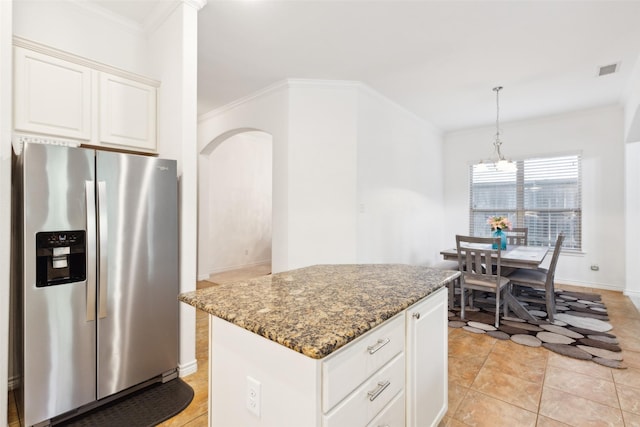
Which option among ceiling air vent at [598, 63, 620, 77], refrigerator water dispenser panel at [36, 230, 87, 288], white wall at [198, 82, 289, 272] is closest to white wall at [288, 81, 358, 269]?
white wall at [198, 82, 289, 272]

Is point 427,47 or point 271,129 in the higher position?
point 427,47

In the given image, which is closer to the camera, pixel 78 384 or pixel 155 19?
pixel 78 384

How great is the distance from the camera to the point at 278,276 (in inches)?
69.9

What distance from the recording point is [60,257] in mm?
1803

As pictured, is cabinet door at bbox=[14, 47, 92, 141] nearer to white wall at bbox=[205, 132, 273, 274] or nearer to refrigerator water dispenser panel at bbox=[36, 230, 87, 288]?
refrigerator water dispenser panel at bbox=[36, 230, 87, 288]

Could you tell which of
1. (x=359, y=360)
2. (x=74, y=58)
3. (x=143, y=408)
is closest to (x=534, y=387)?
(x=359, y=360)

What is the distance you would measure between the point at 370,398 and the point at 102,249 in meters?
1.77

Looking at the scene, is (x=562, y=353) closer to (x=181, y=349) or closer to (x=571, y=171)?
(x=181, y=349)

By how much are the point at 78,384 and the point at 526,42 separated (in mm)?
4403

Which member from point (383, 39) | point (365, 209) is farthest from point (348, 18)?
point (365, 209)

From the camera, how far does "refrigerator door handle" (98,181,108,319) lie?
1.90 meters

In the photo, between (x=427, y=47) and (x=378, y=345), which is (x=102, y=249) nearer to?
(x=378, y=345)

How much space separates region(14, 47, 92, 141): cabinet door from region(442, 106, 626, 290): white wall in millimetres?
6046

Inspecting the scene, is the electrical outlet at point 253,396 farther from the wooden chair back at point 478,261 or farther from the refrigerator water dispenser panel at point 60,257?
the wooden chair back at point 478,261
